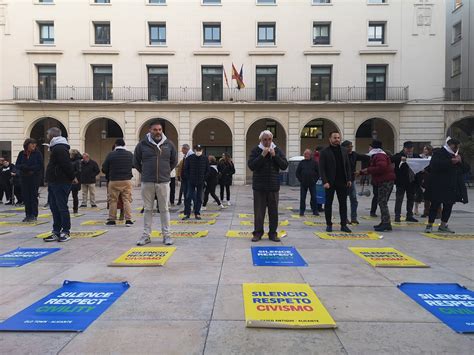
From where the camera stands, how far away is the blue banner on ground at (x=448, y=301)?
10.3 ft

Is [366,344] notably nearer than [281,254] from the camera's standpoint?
Yes

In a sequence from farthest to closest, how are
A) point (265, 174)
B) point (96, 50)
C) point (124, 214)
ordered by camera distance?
point (96, 50), point (124, 214), point (265, 174)

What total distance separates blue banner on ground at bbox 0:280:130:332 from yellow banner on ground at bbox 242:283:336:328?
1401 mm

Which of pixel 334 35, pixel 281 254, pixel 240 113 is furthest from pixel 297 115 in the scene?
pixel 281 254

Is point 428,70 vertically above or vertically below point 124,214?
above

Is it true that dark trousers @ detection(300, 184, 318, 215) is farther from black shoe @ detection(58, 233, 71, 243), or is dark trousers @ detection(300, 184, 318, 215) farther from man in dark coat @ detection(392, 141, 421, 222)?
black shoe @ detection(58, 233, 71, 243)

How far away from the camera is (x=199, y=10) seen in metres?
26.6

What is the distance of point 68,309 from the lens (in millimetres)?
3449

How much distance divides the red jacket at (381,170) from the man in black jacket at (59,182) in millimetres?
6207

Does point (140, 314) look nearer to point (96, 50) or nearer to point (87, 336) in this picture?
point (87, 336)

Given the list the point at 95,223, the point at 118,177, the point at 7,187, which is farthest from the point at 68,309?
the point at 7,187

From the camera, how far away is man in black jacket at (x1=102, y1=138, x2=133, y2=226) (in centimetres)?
858

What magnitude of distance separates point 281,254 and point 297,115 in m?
22.0

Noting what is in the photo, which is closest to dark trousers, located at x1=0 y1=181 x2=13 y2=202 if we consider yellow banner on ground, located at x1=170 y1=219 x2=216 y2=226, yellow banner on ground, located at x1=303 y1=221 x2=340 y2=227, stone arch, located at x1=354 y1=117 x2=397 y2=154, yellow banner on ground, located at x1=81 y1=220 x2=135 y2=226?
yellow banner on ground, located at x1=81 y1=220 x2=135 y2=226
